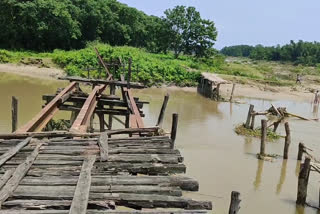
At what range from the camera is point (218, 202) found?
10.4m

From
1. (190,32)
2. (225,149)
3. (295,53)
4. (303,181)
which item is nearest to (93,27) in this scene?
(190,32)

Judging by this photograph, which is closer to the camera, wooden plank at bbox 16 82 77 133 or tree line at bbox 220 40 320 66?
wooden plank at bbox 16 82 77 133

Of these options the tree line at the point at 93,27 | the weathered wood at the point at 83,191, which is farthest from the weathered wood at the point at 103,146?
the tree line at the point at 93,27

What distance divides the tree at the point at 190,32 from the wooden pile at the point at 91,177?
145ft

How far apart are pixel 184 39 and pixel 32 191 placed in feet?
156

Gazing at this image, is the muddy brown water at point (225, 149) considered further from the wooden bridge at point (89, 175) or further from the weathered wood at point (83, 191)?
the weathered wood at point (83, 191)

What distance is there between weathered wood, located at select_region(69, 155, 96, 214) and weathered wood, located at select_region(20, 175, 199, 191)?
3.2 inches

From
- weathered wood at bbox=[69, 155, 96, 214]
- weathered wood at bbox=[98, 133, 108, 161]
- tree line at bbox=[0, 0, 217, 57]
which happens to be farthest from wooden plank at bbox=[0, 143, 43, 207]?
tree line at bbox=[0, 0, 217, 57]

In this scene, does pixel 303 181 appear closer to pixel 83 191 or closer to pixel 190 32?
pixel 83 191

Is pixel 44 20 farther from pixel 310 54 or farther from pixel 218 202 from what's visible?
pixel 310 54

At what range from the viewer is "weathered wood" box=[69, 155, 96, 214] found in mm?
3498

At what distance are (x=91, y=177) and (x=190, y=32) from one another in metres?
46.8

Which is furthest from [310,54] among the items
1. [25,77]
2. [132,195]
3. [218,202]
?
[132,195]

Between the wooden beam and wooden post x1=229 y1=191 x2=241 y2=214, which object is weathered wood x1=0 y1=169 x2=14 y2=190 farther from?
wooden post x1=229 y1=191 x2=241 y2=214
